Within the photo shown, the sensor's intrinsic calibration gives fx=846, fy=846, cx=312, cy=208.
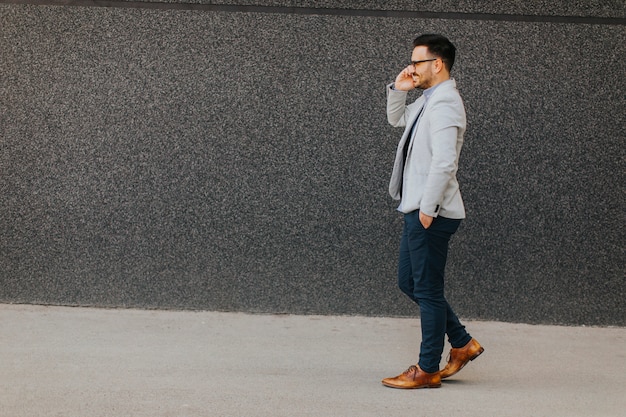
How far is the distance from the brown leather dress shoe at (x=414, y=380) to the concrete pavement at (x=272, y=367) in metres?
0.05

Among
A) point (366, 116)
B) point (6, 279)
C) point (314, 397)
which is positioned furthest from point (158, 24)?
point (314, 397)

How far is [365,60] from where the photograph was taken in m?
5.61

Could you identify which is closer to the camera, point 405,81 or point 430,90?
point 430,90

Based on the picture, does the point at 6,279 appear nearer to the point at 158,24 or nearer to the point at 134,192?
the point at 134,192

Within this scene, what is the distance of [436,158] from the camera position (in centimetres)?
399

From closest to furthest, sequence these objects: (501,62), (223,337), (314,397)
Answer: (314,397) → (223,337) → (501,62)

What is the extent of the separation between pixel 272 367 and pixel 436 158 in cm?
144

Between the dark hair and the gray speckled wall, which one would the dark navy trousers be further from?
the gray speckled wall

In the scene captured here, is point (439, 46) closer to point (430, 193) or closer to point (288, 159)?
point (430, 193)

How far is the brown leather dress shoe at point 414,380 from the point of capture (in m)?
4.15

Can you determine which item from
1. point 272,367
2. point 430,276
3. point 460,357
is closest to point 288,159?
point 272,367

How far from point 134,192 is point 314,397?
7.60 feet

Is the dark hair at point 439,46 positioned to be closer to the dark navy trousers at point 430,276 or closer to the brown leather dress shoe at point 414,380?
the dark navy trousers at point 430,276

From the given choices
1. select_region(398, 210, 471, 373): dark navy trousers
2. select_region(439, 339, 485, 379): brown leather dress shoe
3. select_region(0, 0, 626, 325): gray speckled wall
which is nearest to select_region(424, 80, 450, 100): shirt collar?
select_region(398, 210, 471, 373): dark navy trousers
